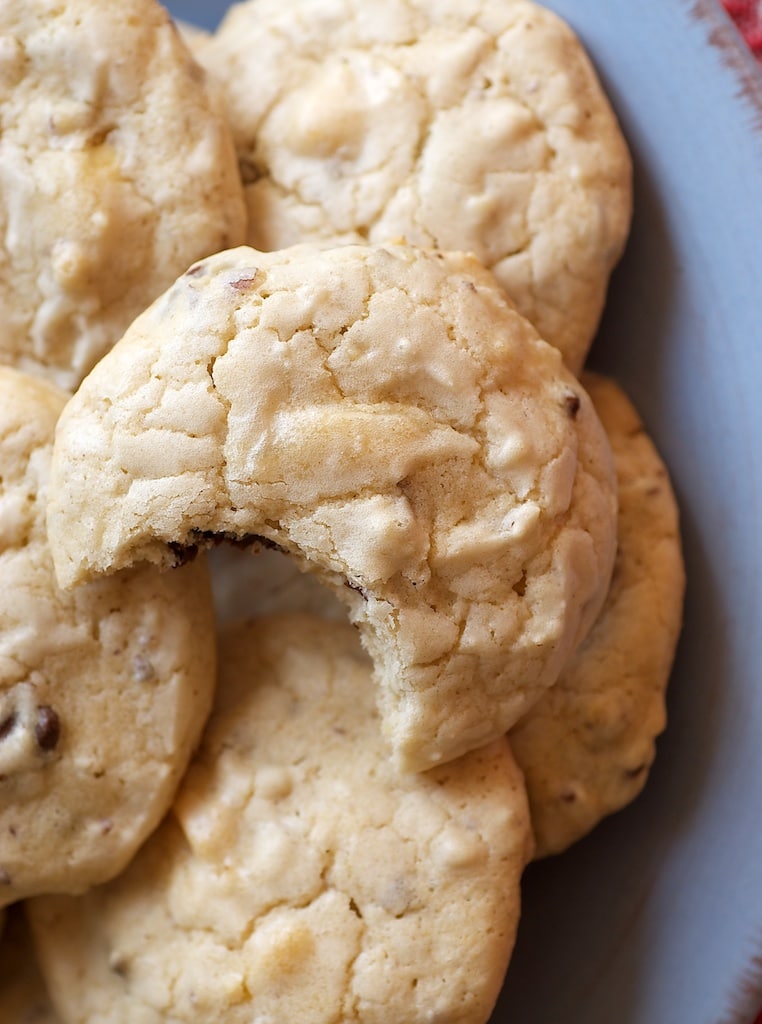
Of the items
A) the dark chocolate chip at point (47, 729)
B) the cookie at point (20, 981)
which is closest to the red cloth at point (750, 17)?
the dark chocolate chip at point (47, 729)

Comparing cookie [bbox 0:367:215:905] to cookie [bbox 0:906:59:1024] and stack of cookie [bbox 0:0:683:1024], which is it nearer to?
stack of cookie [bbox 0:0:683:1024]

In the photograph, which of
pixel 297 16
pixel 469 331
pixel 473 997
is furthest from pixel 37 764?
pixel 297 16

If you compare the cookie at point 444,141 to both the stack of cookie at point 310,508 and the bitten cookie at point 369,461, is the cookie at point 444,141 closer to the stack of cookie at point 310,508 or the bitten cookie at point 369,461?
the stack of cookie at point 310,508

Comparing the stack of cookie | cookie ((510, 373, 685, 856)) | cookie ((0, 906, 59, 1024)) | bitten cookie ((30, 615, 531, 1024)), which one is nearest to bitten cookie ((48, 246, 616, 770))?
the stack of cookie

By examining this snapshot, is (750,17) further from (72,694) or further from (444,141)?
(72,694)

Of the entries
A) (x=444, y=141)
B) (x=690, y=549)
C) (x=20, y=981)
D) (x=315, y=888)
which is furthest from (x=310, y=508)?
(x=20, y=981)

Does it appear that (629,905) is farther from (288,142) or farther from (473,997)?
(288,142)
